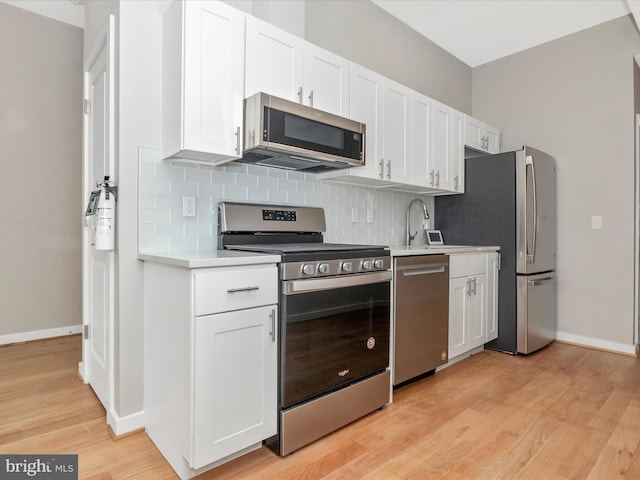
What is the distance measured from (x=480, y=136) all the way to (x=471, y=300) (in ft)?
5.85

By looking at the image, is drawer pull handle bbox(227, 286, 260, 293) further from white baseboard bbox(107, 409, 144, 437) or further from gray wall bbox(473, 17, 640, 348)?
gray wall bbox(473, 17, 640, 348)

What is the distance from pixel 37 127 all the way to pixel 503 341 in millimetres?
4659

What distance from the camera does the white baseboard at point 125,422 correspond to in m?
1.93

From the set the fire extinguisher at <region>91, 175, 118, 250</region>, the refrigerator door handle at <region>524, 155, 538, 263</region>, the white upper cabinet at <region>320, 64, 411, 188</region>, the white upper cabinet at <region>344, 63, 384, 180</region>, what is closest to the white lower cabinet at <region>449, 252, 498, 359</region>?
the refrigerator door handle at <region>524, 155, 538, 263</region>

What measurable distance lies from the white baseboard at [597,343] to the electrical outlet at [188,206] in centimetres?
363

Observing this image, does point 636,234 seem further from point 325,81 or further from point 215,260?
point 215,260

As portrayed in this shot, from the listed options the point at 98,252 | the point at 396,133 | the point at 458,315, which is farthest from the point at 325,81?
the point at 458,315

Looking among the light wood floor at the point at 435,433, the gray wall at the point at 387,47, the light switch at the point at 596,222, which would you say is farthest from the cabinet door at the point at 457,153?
the light wood floor at the point at 435,433

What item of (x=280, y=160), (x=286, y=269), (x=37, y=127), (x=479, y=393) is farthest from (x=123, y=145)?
(x=479, y=393)

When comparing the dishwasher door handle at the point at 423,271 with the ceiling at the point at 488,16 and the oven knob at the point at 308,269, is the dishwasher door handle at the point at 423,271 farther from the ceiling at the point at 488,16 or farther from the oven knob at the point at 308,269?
the ceiling at the point at 488,16

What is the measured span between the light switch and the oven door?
8.32 feet

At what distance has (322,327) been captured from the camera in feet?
6.18

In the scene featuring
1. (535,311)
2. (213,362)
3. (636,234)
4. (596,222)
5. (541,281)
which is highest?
(596,222)

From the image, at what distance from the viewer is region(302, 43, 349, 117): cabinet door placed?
232 cm
